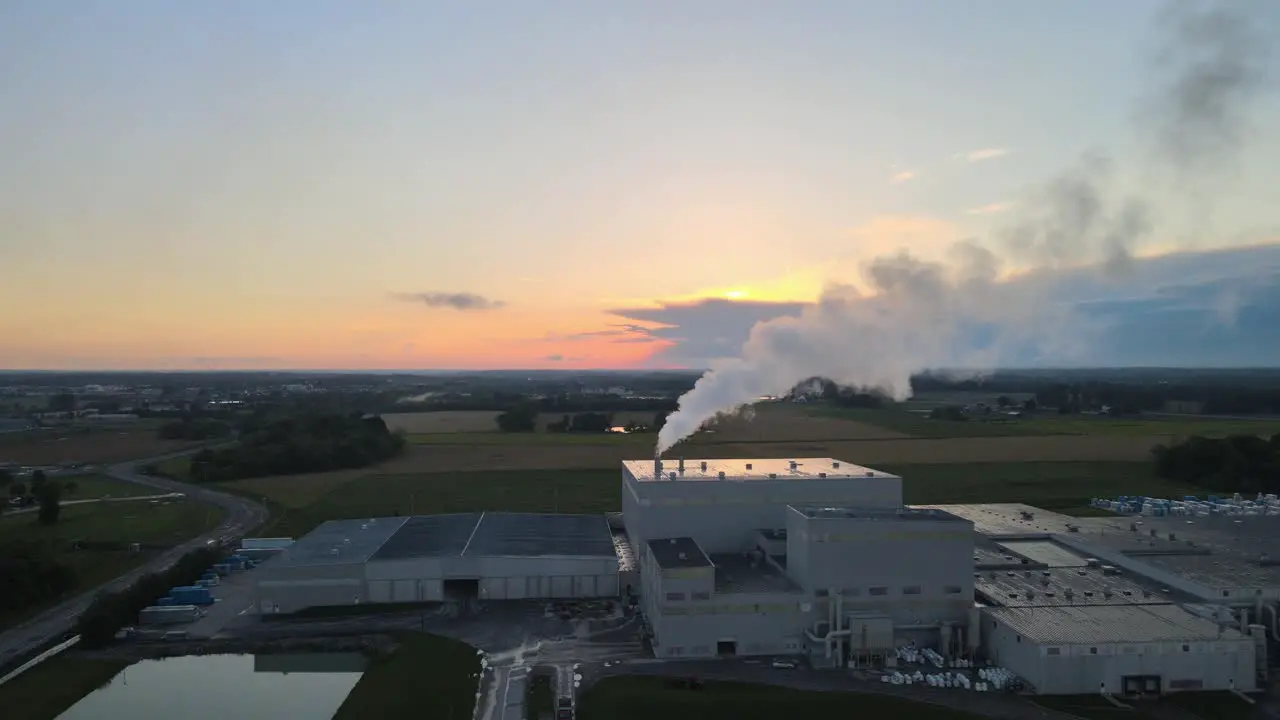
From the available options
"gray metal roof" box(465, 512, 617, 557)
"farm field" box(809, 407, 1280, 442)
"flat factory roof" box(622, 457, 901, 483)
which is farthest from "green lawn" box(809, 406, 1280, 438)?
"gray metal roof" box(465, 512, 617, 557)

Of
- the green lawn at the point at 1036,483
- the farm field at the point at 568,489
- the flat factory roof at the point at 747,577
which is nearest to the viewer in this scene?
the flat factory roof at the point at 747,577

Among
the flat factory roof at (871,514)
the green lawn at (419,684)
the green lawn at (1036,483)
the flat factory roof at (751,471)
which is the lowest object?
the green lawn at (419,684)

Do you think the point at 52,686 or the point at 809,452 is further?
the point at 809,452

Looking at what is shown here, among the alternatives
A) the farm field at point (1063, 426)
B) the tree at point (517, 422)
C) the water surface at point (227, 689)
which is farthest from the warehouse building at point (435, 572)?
the tree at point (517, 422)

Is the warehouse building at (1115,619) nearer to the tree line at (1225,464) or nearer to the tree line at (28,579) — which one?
the tree line at (1225,464)

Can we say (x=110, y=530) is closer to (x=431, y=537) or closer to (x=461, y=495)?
(x=461, y=495)

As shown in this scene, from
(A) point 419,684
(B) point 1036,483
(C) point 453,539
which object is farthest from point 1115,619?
(B) point 1036,483
